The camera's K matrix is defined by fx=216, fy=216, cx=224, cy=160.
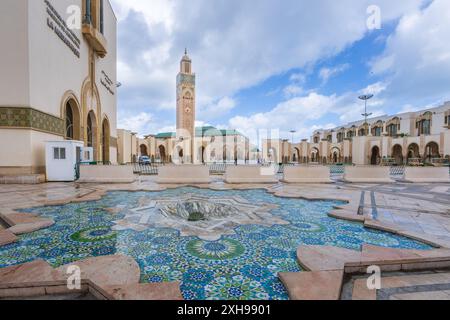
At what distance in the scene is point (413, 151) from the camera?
30.0 metres

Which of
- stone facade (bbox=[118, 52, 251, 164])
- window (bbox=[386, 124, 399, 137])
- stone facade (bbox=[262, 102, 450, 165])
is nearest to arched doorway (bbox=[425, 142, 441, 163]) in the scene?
stone facade (bbox=[262, 102, 450, 165])

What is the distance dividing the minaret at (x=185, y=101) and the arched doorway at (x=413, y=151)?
106 ft

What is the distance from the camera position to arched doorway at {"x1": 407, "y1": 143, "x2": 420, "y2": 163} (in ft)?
94.7

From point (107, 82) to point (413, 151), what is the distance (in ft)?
125

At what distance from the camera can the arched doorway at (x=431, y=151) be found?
26741 millimetres

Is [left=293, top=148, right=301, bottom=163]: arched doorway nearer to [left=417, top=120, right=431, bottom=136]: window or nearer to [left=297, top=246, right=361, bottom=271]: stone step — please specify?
[left=417, top=120, right=431, bottom=136]: window

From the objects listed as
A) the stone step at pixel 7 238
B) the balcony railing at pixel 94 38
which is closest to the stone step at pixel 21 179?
the stone step at pixel 7 238

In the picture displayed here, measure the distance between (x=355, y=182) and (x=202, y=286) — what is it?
10.5 meters

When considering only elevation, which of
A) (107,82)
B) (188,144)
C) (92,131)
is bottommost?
(92,131)

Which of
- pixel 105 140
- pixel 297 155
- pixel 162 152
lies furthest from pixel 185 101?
pixel 105 140

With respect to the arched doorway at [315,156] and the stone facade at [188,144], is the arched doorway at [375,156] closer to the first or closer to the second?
the arched doorway at [315,156]

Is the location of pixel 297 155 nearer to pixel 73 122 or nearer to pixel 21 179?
pixel 73 122

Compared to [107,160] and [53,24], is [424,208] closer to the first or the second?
[53,24]

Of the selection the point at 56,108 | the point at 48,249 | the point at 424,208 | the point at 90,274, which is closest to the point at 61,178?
the point at 56,108
